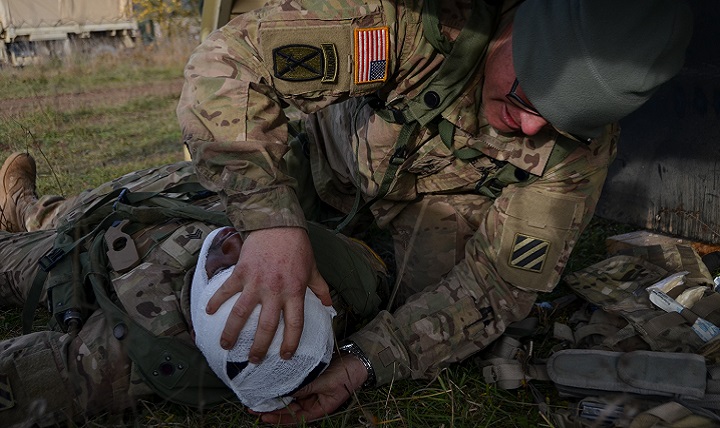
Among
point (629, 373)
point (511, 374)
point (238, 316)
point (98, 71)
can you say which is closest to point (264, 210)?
point (238, 316)

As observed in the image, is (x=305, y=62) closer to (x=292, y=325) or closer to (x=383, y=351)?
(x=292, y=325)

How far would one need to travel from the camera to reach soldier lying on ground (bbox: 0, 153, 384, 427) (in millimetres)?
2113

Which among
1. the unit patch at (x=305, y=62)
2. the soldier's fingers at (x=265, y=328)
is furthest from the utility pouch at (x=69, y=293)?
the unit patch at (x=305, y=62)

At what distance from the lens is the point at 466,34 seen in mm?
2518

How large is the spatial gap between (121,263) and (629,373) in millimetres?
1736

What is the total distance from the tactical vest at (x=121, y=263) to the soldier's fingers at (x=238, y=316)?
11.0 inches

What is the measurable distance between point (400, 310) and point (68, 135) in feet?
12.8

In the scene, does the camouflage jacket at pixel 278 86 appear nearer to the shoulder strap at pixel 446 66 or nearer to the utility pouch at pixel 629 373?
the shoulder strap at pixel 446 66

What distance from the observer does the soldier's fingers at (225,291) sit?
2000 millimetres

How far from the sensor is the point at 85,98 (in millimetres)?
7500

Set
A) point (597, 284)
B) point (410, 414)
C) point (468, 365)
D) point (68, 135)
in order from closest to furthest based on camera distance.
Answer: point (410, 414) < point (468, 365) < point (597, 284) < point (68, 135)

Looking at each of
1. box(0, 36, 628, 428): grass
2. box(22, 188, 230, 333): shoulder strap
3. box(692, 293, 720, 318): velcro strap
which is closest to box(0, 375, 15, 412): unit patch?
box(0, 36, 628, 428): grass

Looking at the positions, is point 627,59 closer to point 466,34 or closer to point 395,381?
point 466,34

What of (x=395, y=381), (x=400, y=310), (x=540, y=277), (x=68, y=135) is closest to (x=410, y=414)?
(x=395, y=381)
